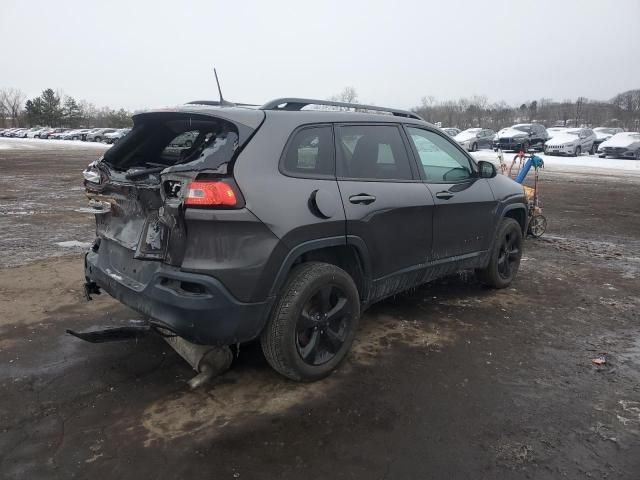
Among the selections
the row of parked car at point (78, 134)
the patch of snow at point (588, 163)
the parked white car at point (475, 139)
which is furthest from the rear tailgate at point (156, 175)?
the row of parked car at point (78, 134)

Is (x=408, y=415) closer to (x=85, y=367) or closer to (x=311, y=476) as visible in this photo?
(x=311, y=476)

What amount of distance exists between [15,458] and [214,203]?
65.9 inches

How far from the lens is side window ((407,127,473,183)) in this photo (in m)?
4.37

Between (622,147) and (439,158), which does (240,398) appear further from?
(622,147)

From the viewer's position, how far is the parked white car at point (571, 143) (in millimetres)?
28859

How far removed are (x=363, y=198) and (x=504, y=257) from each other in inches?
98.2

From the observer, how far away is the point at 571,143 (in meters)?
28.8

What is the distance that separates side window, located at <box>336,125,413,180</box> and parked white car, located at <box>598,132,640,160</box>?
27.7 m

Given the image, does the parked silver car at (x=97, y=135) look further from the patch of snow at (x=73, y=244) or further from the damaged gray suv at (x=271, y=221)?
the damaged gray suv at (x=271, y=221)

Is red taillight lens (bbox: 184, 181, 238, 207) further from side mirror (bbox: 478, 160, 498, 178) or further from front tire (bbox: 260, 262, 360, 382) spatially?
side mirror (bbox: 478, 160, 498, 178)

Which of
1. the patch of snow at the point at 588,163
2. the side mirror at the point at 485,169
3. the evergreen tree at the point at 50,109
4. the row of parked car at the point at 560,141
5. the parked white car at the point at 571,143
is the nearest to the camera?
the side mirror at the point at 485,169

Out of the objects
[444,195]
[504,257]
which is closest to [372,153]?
[444,195]

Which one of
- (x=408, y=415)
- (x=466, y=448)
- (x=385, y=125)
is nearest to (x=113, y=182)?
(x=385, y=125)

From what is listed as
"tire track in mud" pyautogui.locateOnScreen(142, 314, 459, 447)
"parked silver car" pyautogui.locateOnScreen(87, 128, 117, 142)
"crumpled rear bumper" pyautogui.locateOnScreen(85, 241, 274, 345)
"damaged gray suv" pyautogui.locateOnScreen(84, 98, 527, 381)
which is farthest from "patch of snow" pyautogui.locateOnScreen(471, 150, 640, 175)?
"parked silver car" pyautogui.locateOnScreen(87, 128, 117, 142)
